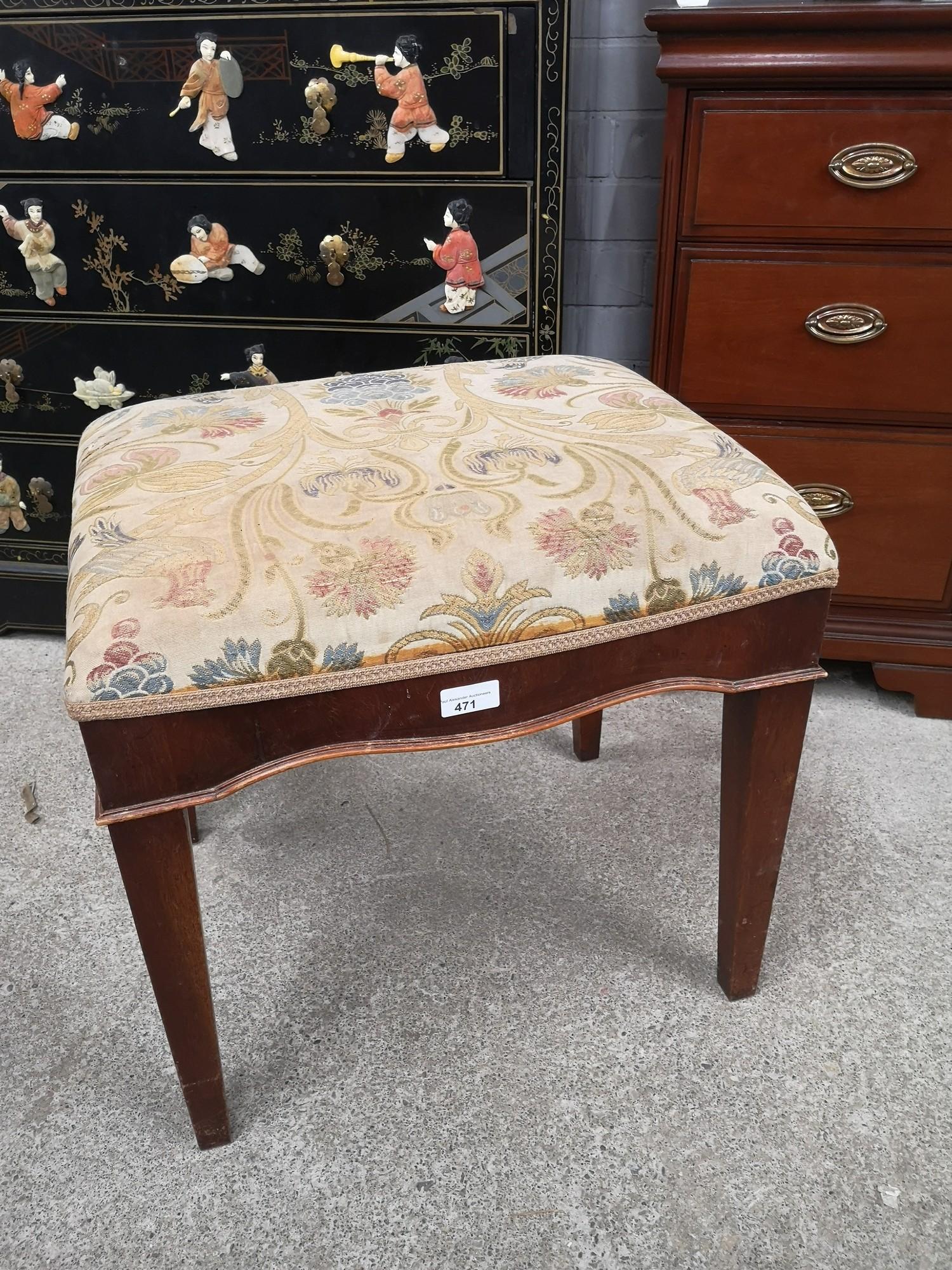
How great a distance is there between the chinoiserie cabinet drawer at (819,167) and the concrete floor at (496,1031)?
26.8 inches

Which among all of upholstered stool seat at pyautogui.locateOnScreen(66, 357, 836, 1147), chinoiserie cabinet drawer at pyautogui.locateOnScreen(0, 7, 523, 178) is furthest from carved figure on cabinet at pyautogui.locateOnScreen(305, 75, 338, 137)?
upholstered stool seat at pyautogui.locateOnScreen(66, 357, 836, 1147)

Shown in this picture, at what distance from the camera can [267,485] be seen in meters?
0.71

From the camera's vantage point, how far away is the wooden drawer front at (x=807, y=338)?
1.15 m

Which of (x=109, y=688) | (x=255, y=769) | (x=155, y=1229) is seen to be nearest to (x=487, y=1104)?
(x=155, y=1229)

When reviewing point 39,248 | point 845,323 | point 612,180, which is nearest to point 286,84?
point 39,248

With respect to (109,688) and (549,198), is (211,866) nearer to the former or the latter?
(109,688)

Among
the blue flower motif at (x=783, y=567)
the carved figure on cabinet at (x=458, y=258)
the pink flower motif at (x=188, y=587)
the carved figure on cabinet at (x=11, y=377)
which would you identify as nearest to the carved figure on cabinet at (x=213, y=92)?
the carved figure on cabinet at (x=458, y=258)

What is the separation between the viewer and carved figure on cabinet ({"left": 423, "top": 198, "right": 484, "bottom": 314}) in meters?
1.19

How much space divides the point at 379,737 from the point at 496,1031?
1.27 ft

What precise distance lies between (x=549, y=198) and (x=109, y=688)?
876mm

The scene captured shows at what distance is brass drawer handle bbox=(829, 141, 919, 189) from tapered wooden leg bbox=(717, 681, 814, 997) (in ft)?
2.22

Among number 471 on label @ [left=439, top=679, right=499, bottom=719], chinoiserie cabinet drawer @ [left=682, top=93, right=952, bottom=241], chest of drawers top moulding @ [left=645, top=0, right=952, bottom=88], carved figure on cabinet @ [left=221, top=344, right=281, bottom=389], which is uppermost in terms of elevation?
chest of drawers top moulding @ [left=645, top=0, right=952, bottom=88]

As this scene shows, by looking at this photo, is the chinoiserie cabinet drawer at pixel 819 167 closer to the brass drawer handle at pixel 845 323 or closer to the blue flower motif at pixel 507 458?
the brass drawer handle at pixel 845 323

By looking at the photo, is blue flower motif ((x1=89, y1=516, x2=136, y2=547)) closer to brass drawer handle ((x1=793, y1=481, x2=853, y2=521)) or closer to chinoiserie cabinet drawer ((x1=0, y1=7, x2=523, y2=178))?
chinoiserie cabinet drawer ((x1=0, y1=7, x2=523, y2=178))
